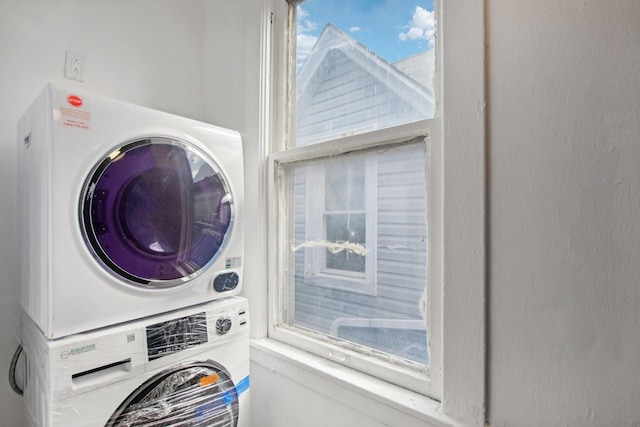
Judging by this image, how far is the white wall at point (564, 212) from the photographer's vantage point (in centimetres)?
64

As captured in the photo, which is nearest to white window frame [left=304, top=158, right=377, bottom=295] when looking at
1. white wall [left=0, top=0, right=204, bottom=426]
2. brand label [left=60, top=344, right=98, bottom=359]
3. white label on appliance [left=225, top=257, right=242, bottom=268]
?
white label on appliance [left=225, top=257, right=242, bottom=268]

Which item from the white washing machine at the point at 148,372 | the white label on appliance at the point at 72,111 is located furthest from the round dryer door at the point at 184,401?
the white label on appliance at the point at 72,111

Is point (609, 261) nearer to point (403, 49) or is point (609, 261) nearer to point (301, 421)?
point (403, 49)

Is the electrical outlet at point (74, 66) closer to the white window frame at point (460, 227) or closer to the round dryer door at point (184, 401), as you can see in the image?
the round dryer door at point (184, 401)

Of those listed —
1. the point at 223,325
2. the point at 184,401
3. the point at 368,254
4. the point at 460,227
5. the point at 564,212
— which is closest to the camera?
the point at 564,212

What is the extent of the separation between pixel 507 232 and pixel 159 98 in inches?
62.7

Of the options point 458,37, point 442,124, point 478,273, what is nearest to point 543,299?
point 478,273

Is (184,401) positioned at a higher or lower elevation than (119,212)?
lower

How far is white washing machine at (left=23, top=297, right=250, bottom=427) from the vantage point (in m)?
0.74

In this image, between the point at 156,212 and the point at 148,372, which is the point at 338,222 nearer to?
the point at 156,212

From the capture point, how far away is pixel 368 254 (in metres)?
1.15

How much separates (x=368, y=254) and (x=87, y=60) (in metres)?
1.41

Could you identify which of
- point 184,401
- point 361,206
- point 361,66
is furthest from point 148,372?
point 361,66

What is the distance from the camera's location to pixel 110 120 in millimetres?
833
